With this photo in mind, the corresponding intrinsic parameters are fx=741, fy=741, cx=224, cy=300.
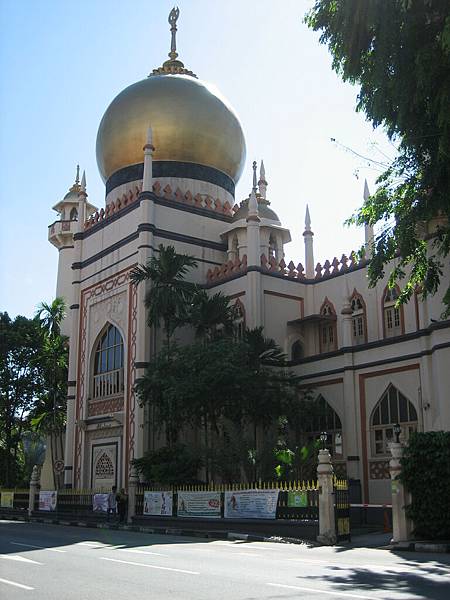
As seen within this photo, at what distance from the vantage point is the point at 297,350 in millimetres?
30453

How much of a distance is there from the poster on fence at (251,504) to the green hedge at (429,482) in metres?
4.02

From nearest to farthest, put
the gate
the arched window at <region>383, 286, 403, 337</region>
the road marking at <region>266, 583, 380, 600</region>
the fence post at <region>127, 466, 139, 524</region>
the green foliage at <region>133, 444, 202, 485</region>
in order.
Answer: the road marking at <region>266, 583, 380, 600</region> → the gate → the green foliage at <region>133, 444, 202, 485</region> → the fence post at <region>127, 466, 139, 524</region> → the arched window at <region>383, 286, 403, 337</region>

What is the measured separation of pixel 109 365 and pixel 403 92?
20476 millimetres

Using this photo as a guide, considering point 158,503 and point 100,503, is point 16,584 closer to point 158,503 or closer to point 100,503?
point 158,503

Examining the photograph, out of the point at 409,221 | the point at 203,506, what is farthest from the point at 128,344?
the point at 409,221

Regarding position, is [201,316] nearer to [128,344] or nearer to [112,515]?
[128,344]

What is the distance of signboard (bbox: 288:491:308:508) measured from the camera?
18.4m

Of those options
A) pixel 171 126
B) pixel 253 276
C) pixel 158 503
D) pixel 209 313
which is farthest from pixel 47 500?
pixel 171 126

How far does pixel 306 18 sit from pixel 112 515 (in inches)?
685

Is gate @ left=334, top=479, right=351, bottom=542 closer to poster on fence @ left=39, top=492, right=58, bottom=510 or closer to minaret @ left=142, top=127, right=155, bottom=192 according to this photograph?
poster on fence @ left=39, top=492, right=58, bottom=510

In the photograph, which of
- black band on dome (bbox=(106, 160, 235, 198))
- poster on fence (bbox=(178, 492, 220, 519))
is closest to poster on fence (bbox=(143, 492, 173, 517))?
poster on fence (bbox=(178, 492, 220, 519))

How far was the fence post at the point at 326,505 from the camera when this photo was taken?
1727 cm

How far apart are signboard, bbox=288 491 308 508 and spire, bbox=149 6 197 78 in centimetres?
2506

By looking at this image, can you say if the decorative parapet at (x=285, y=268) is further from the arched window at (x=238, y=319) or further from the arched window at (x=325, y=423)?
the arched window at (x=325, y=423)
